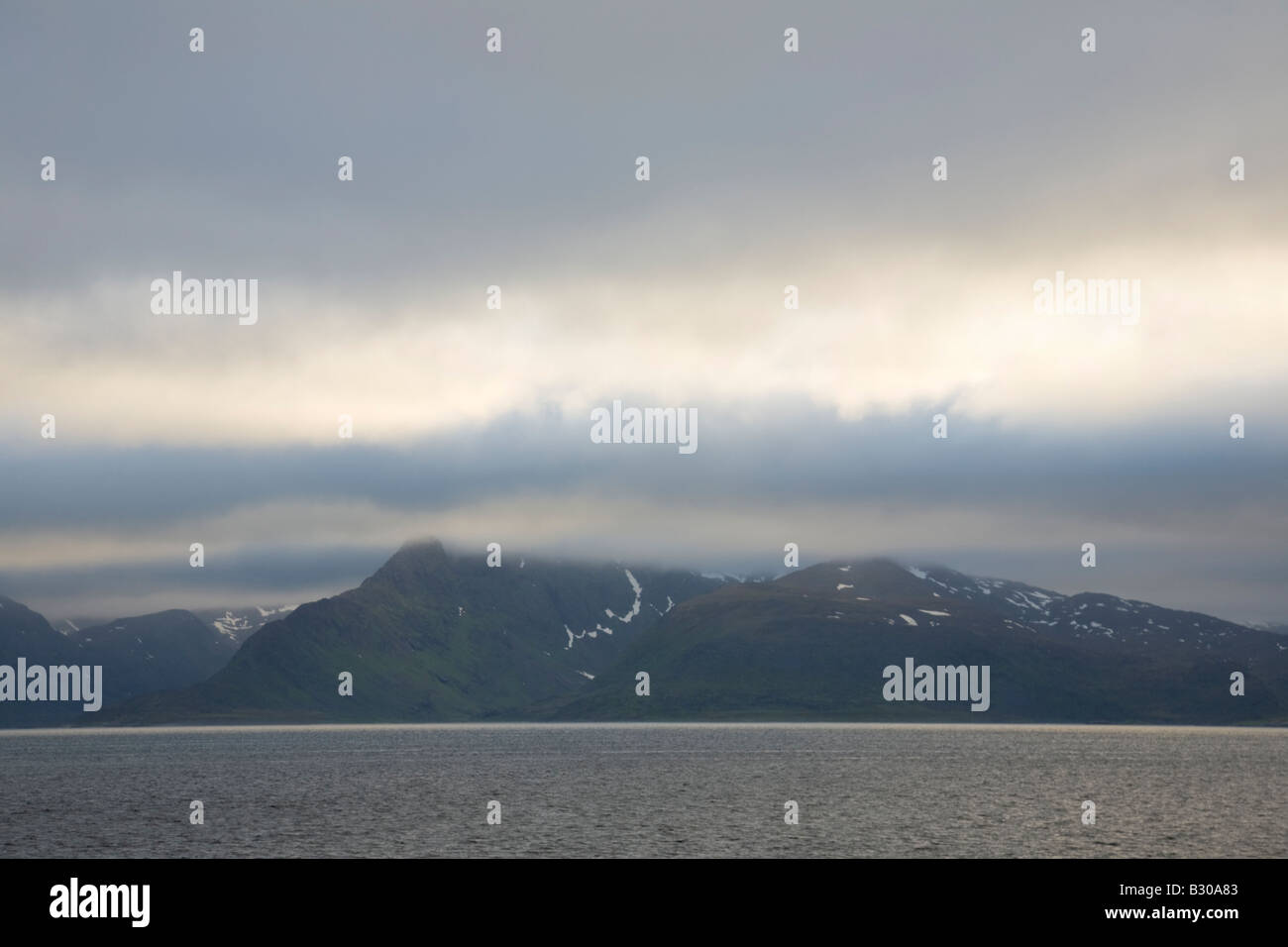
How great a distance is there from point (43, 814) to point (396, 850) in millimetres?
69411

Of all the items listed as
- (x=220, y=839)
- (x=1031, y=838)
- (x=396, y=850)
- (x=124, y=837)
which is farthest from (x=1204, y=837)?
(x=124, y=837)

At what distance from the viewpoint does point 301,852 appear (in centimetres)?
11275
